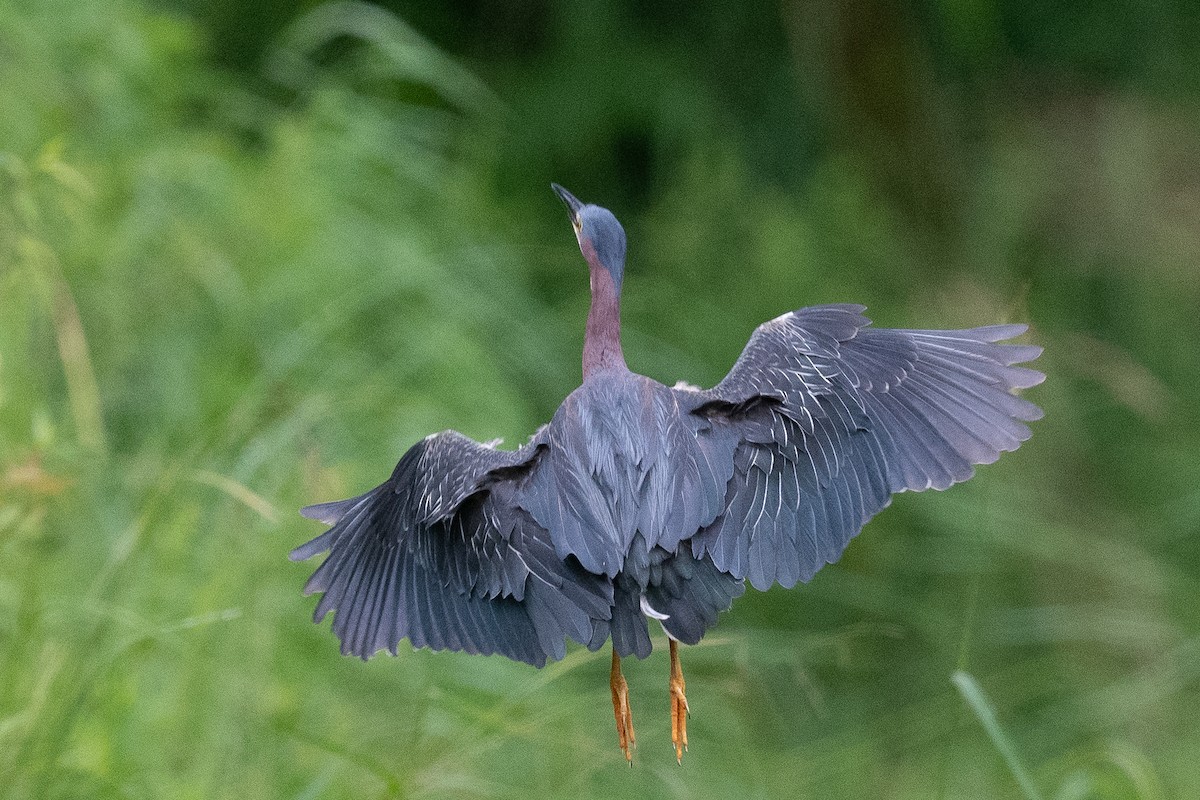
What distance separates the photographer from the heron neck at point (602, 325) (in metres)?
2.29

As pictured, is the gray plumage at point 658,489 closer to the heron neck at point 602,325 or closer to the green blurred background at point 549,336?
the heron neck at point 602,325

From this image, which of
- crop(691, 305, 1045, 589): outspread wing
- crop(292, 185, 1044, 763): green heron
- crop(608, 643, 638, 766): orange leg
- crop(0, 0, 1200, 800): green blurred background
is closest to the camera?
crop(608, 643, 638, 766): orange leg

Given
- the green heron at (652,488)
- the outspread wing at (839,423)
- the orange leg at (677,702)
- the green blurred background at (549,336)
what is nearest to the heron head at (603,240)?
the green heron at (652,488)

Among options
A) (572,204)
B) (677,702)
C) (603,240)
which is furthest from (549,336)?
(677,702)

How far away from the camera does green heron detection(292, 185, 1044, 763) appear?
2.25 meters

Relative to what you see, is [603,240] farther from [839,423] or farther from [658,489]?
[839,423]

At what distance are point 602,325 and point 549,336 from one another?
14.4 feet

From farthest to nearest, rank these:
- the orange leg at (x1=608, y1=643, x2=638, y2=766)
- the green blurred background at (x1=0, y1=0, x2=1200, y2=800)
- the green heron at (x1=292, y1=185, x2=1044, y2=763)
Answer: the green blurred background at (x1=0, y1=0, x2=1200, y2=800), the green heron at (x1=292, y1=185, x2=1044, y2=763), the orange leg at (x1=608, y1=643, x2=638, y2=766)

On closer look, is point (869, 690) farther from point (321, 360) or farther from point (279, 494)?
point (279, 494)

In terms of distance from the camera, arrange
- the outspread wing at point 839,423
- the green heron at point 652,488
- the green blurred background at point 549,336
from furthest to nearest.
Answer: the green blurred background at point 549,336 < the outspread wing at point 839,423 < the green heron at point 652,488

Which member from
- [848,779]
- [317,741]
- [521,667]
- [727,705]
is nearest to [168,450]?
[521,667]

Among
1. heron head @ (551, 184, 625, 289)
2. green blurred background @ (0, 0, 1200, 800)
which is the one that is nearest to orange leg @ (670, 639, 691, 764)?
heron head @ (551, 184, 625, 289)

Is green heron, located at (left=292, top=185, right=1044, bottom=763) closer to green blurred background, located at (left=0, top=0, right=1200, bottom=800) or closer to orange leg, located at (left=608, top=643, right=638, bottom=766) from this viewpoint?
orange leg, located at (left=608, top=643, right=638, bottom=766)

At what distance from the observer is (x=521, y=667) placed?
545 cm
